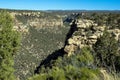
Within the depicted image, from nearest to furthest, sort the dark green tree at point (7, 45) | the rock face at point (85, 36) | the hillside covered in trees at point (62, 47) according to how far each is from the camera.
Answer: the hillside covered in trees at point (62, 47) < the dark green tree at point (7, 45) < the rock face at point (85, 36)

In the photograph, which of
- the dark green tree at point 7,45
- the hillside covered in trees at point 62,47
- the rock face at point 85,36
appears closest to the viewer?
the hillside covered in trees at point 62,47

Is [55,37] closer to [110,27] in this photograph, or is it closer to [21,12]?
[21,12]

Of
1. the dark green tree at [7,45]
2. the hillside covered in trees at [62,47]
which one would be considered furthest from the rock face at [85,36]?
the dark green tree at [7,45]

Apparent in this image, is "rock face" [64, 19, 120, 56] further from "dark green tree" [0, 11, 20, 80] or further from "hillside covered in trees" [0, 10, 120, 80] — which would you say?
"dark green tree" [0, 11, 20, 80]

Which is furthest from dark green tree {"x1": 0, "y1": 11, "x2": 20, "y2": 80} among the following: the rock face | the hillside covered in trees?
the rock face

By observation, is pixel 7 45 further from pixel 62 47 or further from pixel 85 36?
pixel 62 47

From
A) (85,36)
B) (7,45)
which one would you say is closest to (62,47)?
(85,36)

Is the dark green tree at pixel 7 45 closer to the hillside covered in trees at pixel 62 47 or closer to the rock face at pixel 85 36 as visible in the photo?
the hillside covered in trees at pixel 62 47
